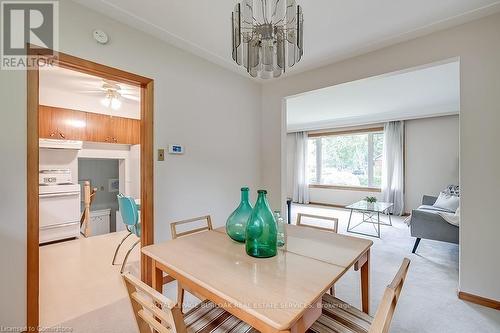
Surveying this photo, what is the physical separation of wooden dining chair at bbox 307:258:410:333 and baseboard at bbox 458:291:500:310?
1561mm

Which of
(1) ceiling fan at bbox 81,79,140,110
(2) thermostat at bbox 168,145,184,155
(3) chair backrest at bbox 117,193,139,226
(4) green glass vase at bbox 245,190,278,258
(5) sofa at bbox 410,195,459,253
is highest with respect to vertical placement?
(1) ceiling fan at bbox 81,79,140,110

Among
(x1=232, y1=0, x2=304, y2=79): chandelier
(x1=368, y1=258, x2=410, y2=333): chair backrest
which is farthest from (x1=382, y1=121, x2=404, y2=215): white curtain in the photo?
(x1=368, y1=258, x2=410, y2=333): chair backrest

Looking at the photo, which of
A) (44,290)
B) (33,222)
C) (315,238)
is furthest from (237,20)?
(44,290)

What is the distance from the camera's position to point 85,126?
151 inches

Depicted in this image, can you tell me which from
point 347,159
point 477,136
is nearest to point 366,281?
point 477,136

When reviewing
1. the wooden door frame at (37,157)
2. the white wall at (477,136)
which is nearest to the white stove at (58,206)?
the wooden door frame at (37,157)

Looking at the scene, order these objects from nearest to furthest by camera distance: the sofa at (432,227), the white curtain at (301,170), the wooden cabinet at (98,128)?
1. the sofa at (432,227)
2. the wooden cabinet at (98,128)
3. the white curtain at (301,170)

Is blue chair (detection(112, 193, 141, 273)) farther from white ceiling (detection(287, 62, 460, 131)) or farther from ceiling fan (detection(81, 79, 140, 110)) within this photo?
white ceiling (detection(287, 62, 460, 131))

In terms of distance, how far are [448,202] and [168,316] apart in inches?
185

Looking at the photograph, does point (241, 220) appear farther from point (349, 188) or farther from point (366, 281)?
point (349, 188)

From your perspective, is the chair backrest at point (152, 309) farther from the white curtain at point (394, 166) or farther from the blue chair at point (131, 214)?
the white curtain at point (394, 166)

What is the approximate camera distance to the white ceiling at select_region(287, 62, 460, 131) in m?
3.25

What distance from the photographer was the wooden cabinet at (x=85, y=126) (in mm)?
3482

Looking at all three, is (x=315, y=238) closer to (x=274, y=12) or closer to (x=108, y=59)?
(x=274, y=12)
